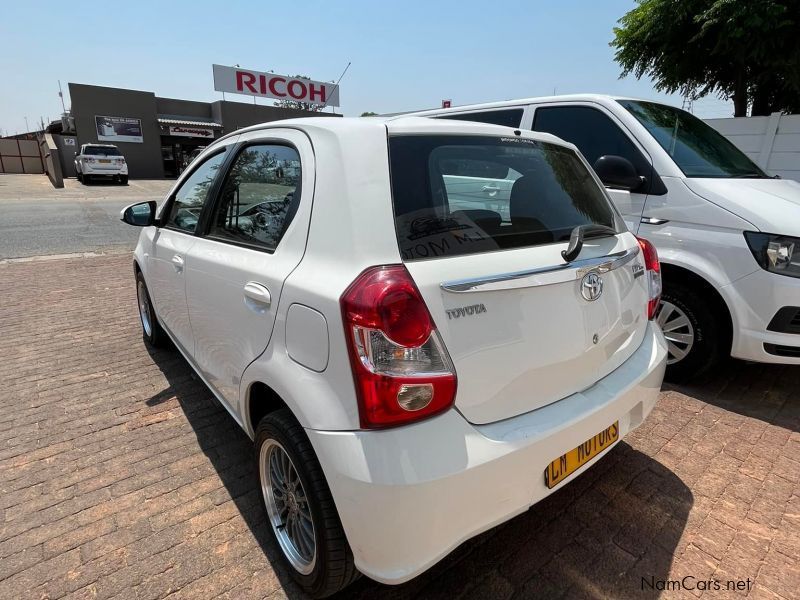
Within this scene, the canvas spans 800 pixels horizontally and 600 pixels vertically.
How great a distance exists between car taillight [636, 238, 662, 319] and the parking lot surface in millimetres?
8867

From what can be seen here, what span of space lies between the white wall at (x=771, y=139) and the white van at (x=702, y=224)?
280 inches

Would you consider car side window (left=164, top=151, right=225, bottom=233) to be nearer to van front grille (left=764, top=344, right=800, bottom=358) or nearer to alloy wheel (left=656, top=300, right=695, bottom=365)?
alloy wheel (left=656, top=300, right=695, bottom=365)

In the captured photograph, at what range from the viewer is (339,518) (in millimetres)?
1633

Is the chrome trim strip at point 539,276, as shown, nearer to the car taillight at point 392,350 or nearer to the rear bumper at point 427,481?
the car taillight at point 392,350

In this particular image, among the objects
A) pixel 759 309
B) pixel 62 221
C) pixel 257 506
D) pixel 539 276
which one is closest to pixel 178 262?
pixel 257 506

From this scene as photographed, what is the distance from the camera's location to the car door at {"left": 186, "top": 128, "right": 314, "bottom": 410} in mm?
1876

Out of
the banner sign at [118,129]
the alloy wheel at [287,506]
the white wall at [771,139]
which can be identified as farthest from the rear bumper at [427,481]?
the banner sign at [118,129]

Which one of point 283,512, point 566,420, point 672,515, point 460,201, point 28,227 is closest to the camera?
point 566,420

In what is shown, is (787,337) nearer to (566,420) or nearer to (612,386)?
(612,386)

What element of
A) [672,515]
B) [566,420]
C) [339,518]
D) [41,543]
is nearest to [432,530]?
[339,518]

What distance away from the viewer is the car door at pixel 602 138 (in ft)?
12.0

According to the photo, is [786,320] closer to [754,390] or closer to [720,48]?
[754,390]

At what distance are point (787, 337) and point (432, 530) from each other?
9.35 feet

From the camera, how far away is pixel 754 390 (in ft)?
11.7
